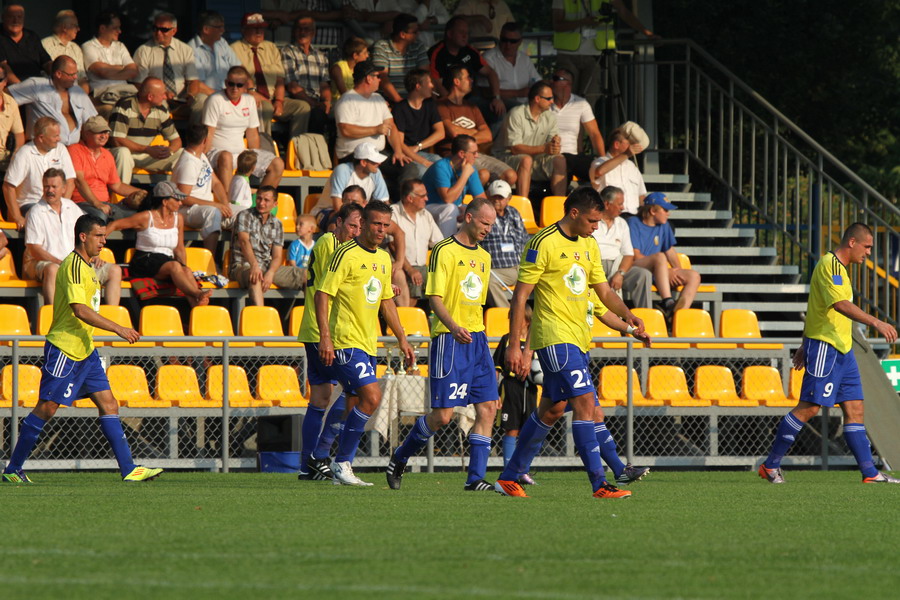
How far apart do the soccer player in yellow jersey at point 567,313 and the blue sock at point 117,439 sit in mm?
3026

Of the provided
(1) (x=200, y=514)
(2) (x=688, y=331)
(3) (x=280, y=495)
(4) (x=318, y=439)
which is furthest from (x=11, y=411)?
(2) (x=688, y=331)

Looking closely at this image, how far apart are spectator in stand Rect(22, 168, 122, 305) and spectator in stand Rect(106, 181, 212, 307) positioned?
1.40 feet

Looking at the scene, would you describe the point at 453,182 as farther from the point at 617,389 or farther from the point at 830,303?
the point at 830,303

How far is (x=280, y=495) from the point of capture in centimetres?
1008

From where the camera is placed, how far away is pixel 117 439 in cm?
1097

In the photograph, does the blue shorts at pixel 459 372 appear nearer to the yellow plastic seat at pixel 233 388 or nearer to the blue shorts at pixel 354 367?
the blue shorts at pixel 354 367

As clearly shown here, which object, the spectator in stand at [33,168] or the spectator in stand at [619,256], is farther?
the spectator in stand at [619,256]

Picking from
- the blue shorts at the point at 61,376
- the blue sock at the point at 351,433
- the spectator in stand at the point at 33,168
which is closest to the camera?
the blue shorts at the point at 61,376

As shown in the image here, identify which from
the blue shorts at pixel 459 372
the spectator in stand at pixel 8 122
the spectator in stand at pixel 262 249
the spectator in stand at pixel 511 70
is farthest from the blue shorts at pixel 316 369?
the spectator in stand at pixel 511 70

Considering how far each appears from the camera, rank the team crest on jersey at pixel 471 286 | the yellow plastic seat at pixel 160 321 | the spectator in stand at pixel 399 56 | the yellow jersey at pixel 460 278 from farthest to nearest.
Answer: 1. the spectator in stand at pixel 399 56
2. the yellow plastic seat at pixel 160 321
3. the team crest on jersey at pixel 471 286
4. the yellow jersey at pixel 460 278

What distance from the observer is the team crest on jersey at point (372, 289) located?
11062 mm

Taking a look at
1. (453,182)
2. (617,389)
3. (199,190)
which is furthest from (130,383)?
(453,182)

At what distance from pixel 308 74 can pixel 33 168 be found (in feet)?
14.9

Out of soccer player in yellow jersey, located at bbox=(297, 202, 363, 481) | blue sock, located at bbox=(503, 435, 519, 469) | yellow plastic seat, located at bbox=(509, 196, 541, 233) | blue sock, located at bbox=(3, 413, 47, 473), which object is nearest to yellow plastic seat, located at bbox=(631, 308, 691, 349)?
yellow plastic seat, located at bbox=(509, 196, 541, 233)
